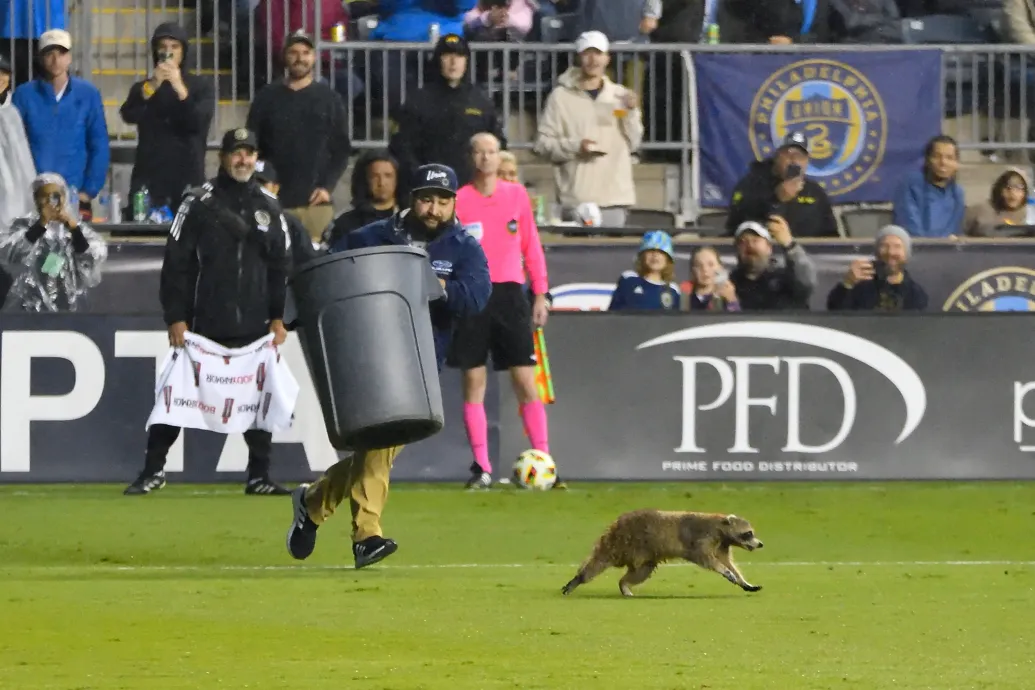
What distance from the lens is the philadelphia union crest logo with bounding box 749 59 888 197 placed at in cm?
1802

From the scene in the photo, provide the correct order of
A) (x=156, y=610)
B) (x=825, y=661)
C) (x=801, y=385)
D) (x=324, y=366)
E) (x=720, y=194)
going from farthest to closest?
(x=720, y=194)
(x=801, y=385)
(x=324, y=366)
(x=156, y=610)
(x=825, y=661)

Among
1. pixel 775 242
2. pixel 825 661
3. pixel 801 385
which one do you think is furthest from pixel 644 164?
pixel 825 661

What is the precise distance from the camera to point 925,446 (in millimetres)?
15414

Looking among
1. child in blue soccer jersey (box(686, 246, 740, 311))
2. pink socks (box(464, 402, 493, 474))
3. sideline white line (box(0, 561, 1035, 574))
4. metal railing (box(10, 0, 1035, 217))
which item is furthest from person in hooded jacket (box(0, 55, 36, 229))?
sideline white line (box(0, 561, 1035, 574))

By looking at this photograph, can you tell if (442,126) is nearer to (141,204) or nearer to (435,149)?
(435,149)

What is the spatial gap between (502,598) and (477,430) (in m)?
5.29

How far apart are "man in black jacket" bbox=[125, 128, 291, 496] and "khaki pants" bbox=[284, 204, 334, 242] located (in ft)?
8.11

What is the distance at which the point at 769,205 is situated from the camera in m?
17.2

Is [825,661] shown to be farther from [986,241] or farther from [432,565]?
[986,241]

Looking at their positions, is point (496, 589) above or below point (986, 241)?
below

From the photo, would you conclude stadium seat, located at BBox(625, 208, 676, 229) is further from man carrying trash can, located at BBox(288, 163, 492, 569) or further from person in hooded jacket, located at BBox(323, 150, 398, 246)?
man carrying trash can, located at BBox(288, 163, 492, 569)

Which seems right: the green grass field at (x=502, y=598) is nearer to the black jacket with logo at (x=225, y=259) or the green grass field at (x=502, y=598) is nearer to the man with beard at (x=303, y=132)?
the black jacket with logo at (x=225, y=259)

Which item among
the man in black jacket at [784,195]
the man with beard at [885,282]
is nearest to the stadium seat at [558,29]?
the man in black jacket at [784,195]

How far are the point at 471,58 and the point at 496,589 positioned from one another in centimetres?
952
